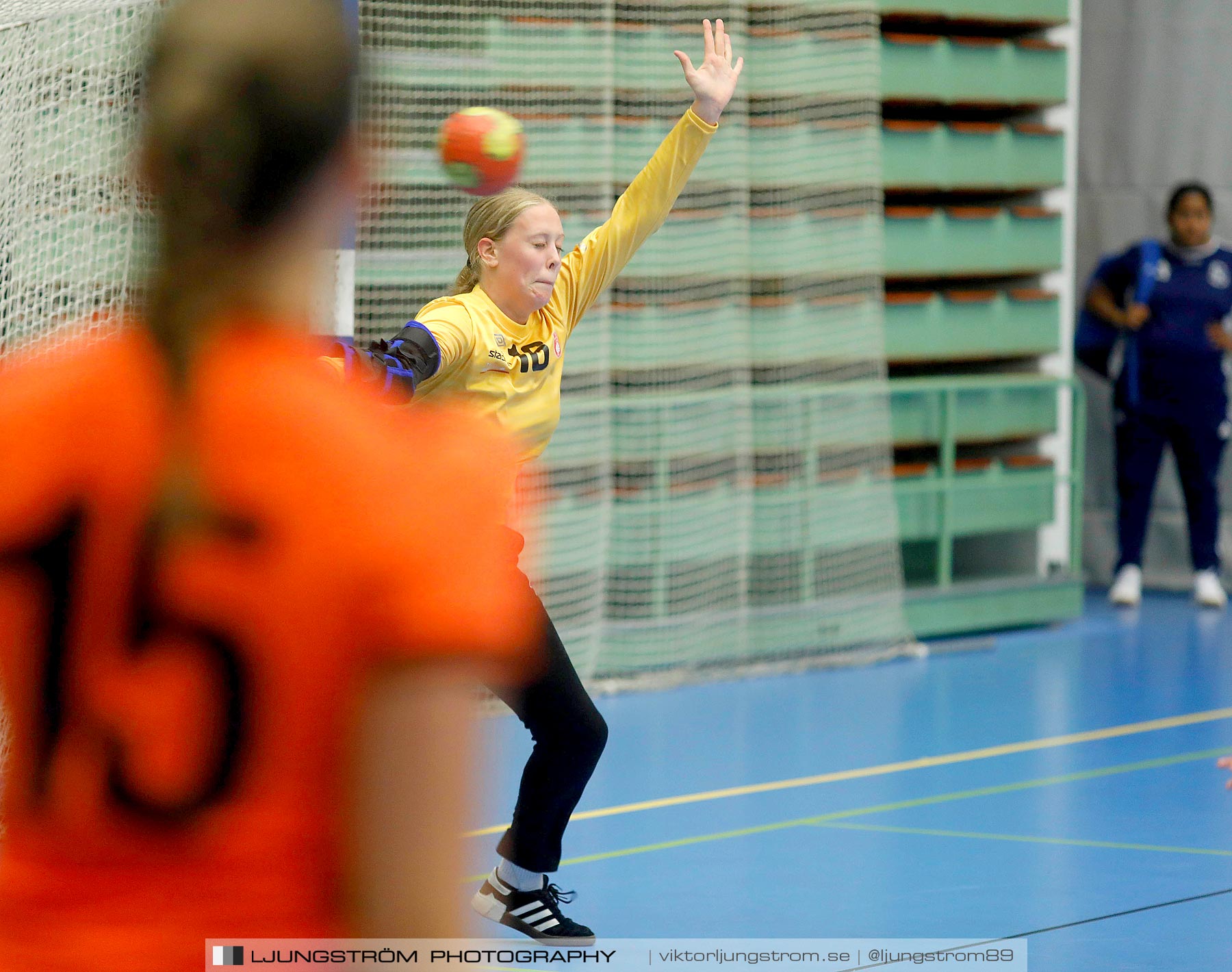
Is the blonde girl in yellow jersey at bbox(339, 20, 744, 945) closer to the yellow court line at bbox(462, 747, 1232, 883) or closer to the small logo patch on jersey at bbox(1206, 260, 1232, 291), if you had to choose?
the yellow court line at bbox(462, 747, 1232, 883)

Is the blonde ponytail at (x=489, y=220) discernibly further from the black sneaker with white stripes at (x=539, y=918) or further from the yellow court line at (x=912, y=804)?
the yellow court line at (x=912, y=804)

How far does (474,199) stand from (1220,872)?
3.76 m

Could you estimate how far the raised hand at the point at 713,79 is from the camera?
170 inches

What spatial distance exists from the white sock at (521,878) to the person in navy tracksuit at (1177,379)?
6944 millimetres

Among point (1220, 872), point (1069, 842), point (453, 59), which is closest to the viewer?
point (1220, 872)

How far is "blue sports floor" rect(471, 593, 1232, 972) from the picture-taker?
4.57 meters

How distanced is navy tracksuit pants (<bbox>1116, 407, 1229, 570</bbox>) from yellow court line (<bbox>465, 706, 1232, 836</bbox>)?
10.2ft

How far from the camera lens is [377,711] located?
113cm

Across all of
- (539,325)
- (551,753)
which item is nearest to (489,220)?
(539,325)

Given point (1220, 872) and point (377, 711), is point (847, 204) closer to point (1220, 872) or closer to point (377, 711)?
point (1220, 872)

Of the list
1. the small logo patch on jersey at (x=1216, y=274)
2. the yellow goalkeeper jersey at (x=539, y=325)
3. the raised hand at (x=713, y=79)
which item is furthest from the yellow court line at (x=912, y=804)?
the small logo patch on jersey at (x=1216, y=274)

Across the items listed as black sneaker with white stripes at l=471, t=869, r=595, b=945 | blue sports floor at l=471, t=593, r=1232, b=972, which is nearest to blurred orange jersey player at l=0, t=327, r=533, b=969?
blue sports floor at l=471, t=593, r=1232, b=972

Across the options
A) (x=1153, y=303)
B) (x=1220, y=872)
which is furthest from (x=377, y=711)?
(x=1153, y=303)

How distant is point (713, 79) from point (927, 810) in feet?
8.28
